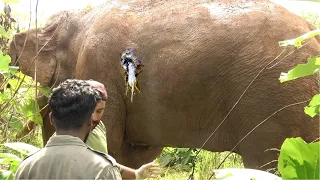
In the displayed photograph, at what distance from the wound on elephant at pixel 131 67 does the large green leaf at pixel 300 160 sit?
8.09ft

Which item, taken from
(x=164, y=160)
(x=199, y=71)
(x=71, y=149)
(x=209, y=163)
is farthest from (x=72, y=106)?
(x=209, y=163)

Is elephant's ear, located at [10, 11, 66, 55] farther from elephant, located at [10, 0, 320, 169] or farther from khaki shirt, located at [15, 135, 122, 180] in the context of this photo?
khaki shirt, located at [15, 135, 122, 180]

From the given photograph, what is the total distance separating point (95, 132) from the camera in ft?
9.85

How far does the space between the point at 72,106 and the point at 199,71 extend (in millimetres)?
2251

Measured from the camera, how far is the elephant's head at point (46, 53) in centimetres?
550

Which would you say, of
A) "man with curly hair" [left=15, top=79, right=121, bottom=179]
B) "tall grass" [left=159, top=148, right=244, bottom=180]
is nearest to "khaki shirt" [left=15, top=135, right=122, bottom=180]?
"man with curly hair" [left=15, top=79, right=121, bottom=179]

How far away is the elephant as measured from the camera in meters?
4.26

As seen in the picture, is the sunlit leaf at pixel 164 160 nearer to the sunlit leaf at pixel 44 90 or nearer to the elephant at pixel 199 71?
the elephant at pixel 199 71

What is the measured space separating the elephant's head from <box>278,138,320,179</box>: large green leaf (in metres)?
3.36

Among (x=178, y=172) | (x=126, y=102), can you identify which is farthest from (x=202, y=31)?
(x=178, y=172)

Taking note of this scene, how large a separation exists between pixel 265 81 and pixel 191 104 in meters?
0.64

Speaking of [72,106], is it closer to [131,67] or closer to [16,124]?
[16,124]

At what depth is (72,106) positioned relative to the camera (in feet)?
7.72

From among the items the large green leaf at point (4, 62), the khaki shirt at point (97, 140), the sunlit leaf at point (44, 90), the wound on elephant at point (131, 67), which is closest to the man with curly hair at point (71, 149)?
the khaki shirt at point (97, 140)
